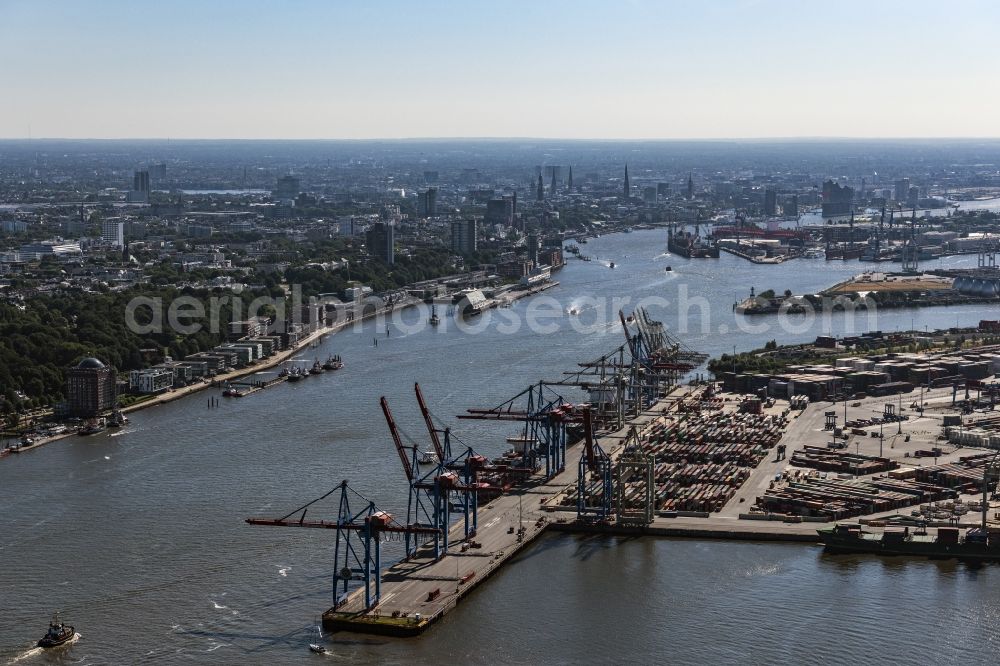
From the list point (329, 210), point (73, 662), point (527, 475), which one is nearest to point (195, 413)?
point (527, 475)

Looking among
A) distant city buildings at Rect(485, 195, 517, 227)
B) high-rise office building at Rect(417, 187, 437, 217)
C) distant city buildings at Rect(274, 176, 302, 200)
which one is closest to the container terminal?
distant city buildings at Rect(485, 195, 517, 227)

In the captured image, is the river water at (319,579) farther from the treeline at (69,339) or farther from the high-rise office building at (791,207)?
the high-rise office building at (791,207)

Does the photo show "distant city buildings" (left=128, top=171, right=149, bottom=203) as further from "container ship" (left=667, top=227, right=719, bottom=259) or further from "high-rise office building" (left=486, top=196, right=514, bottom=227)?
"container ship" (left=667, top=227, right=719, bottom=259)

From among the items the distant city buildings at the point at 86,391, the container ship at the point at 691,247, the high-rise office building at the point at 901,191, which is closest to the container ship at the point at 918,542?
the distant city buildings at the point at 86,391

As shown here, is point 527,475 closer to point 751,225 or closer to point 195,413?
point 195,413

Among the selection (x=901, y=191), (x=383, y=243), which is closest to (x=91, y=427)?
(x=383, y=243)

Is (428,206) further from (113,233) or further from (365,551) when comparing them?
(365,551)

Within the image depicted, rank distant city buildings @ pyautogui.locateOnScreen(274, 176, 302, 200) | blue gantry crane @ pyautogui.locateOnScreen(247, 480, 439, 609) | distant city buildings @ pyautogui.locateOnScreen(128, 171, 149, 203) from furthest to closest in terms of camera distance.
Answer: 1. distant city buildings @ pyautogui.locateOnScreen(274, 176, 302, 200)
2. distant city buildings @ pyautogui.locateOnScreen(128, 171, 149, 203)
3. blue gantry crane @ pyautogui.locateOnScreen(247, 480, 439, 609)
